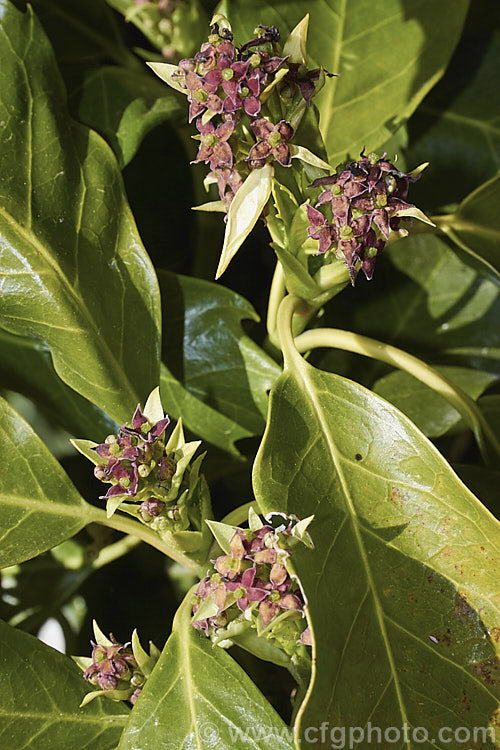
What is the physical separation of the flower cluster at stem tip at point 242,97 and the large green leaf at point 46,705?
1.72ft

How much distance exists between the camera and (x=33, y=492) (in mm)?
810

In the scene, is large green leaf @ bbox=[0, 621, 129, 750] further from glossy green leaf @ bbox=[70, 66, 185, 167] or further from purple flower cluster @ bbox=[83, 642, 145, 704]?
glossy green leaf @ bbox=[70, 66, 185, 167]

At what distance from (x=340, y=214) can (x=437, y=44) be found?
18.1 inches

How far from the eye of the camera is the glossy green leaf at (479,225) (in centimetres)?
85

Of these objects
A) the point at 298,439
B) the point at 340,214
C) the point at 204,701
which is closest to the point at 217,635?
the point at 204,701

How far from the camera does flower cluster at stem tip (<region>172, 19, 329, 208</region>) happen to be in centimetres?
59

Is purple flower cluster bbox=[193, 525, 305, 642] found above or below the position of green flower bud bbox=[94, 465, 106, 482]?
below

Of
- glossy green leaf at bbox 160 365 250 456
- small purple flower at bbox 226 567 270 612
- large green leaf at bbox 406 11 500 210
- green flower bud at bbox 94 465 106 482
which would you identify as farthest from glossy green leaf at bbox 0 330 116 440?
large green leaf at bbox 406 11 500 210

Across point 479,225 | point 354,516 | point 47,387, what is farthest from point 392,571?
point 47,387

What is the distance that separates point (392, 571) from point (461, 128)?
28.1 inches

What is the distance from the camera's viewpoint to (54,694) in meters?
0.78

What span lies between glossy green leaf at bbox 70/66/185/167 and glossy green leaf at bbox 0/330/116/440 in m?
0.27

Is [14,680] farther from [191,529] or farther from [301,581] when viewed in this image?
[301,581]

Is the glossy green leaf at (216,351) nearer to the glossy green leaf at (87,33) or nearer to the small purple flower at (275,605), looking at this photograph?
the small purple flower at (275,605)
